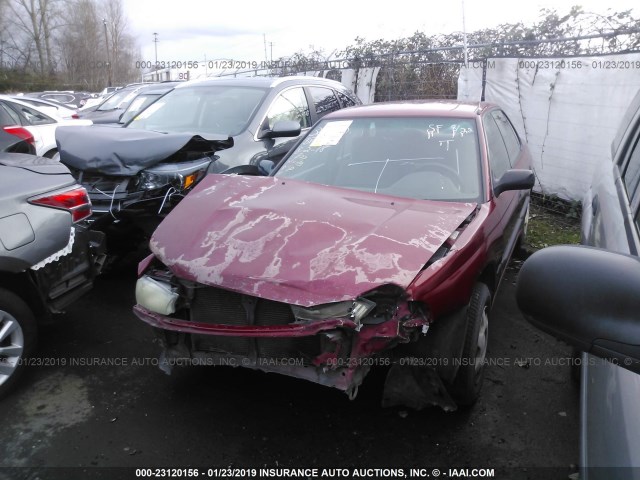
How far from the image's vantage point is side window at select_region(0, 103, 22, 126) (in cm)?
818

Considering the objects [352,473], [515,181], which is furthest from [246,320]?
[515,181]

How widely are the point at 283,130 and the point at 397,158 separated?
6.45ft

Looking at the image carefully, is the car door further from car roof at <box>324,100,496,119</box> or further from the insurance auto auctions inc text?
the insurance auto auctions inc text

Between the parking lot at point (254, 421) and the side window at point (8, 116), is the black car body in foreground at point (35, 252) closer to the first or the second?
the parking lot at point (254, 421)

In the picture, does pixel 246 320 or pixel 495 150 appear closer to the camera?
pixel 246 320

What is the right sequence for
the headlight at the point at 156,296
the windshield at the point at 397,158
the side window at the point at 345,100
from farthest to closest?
the side window at the point at 345,100, the windshield at the point at 397,158, the headlight at the point at 156,296

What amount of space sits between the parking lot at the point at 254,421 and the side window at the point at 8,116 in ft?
19.7

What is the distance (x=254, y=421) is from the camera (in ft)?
9.71

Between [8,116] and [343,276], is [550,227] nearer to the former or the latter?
[343,276]

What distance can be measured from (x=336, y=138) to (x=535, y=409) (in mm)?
2417

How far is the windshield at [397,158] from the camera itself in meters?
3.49

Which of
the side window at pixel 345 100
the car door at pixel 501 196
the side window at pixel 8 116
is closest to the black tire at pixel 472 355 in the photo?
the car door at pixel 501 196

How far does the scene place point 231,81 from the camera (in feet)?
20.3

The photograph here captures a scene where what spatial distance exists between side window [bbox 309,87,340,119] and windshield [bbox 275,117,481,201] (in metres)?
2.50
